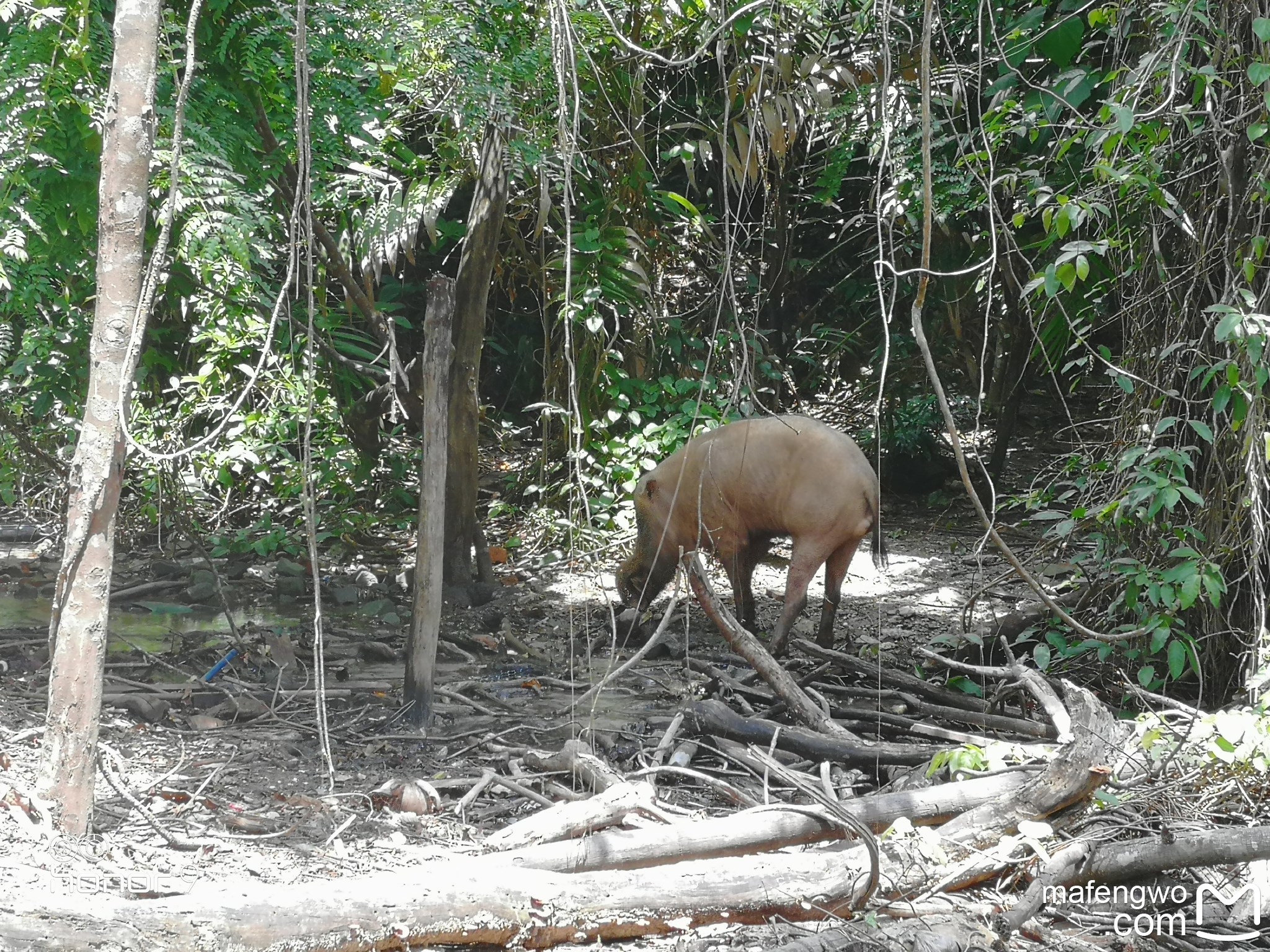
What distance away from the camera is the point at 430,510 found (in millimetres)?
4746

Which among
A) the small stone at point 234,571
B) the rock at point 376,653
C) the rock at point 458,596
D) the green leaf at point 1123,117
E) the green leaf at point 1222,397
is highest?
the green leaf at point 1123,117

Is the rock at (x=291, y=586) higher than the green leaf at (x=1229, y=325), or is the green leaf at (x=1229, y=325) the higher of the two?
the green leaf at (x=1229, y=325)

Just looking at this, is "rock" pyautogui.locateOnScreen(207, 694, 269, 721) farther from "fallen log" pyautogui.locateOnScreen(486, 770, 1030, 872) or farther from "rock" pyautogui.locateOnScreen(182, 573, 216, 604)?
"rock" pyautogui.locateOnScreen(182, 573, 216, 604)

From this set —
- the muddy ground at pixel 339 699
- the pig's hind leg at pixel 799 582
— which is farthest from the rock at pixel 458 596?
the pig's hind leg at pixel 799 582

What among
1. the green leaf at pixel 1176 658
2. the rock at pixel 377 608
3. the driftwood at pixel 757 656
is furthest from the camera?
the rock at pixel 377 608

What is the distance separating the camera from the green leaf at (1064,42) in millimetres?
4742

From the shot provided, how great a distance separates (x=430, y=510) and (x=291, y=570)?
3301mm

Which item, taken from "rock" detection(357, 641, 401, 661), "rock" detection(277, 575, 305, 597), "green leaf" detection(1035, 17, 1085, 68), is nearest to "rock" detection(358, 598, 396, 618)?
"rock" detection(277, 575, 305, 597)

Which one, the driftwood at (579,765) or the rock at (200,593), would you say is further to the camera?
the rock at (200,593)

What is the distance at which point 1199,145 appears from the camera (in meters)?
4.64

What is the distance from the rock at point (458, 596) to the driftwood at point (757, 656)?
270cm

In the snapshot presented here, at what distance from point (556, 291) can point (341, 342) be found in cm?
174

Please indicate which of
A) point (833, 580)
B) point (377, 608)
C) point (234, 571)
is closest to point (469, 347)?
point (377, 608)

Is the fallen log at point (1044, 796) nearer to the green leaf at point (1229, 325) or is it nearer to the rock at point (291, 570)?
the green leaf at point (1229, 325)
